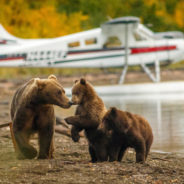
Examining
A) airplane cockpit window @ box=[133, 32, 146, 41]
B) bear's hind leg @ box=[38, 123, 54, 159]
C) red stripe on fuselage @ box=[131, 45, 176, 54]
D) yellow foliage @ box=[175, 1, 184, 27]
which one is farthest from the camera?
yellow foliage @ box=[175, 1, 184, 27]

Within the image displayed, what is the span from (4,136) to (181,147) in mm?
2614

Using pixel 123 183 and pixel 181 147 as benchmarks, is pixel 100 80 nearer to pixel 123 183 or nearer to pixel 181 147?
pixel 181 147

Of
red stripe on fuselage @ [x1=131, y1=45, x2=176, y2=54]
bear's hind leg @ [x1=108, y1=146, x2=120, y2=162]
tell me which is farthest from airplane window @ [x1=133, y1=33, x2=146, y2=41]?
bear's hind leg @ [x1=108, y1=146, x2=120, y2=162]

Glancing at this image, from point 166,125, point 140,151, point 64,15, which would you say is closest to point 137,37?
point 64,15

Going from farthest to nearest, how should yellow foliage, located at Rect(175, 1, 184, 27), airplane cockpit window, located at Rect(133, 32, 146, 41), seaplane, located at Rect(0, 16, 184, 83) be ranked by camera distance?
yellow foliage, located at Rect(175, 1, 184, 27) < airplane cockpit window, located at Rect(133, 32, 146, 41) < seaplane, located at Rect(0, 16, 184, 83)

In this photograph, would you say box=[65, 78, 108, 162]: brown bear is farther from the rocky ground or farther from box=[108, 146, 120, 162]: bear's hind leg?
the rocky ground

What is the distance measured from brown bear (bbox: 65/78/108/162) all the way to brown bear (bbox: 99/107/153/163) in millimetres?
118

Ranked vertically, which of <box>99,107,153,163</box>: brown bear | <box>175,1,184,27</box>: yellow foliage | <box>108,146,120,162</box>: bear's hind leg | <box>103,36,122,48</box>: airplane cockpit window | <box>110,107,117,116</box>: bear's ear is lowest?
<box>108,146,120,162</box>: bear's hind leg

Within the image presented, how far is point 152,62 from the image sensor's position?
28453 mm

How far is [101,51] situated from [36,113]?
21.8m

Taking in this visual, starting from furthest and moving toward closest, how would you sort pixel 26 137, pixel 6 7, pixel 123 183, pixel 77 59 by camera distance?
1. pixel 6 7
2. pixel 77 59
3. pixel 26 137
4. pixel 123 183

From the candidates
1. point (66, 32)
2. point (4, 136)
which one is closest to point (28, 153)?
point (4, 136)

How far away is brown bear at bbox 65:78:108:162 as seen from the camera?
6.53m

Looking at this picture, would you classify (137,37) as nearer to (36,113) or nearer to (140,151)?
(140,151)
